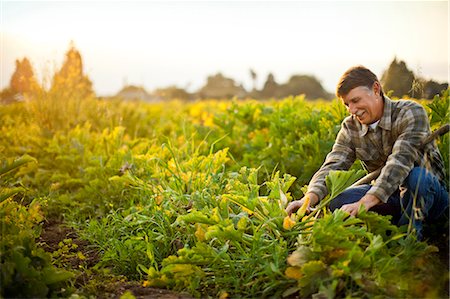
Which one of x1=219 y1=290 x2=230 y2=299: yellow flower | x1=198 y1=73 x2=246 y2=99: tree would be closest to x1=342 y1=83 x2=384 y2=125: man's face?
x1=219 y1=290 x2=230 y2=299: yellow flower

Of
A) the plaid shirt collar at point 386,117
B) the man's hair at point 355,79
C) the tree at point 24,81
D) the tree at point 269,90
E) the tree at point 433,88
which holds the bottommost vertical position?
the plaid shirt collar at point 386,117

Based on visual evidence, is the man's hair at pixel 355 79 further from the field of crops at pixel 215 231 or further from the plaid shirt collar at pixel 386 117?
the field of crops at pixel 215 231

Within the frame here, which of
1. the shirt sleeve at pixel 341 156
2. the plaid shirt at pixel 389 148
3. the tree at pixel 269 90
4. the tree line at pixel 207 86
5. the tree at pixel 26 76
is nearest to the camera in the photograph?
the plaid shirt at pixel 389 148

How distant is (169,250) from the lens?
3584 millimetres

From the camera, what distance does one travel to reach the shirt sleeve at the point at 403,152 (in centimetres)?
307

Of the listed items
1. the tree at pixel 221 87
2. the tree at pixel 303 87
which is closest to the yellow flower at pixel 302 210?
the tree at pixel 221 87

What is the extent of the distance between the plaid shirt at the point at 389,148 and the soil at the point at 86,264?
1119 mm

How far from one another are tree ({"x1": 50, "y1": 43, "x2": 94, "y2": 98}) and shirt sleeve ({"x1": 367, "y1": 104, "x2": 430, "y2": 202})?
16.7 feet

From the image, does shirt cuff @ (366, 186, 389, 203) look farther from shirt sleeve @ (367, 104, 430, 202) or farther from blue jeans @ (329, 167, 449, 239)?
blue jeans @ (329, 167, 449, 239)

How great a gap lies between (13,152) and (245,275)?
3.92 m

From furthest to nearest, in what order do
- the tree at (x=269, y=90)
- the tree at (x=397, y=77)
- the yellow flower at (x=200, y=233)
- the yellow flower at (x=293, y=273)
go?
the tree at (x=269, y=90) → the tree at (x=397, y=77) → the yellow flower at (x=200, y=233) → the yellow flower at (x=293, y=273)

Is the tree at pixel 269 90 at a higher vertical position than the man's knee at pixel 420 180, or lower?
higher

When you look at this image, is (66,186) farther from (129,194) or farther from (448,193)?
(448,193)

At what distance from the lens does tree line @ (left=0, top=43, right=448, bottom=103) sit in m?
4.05
